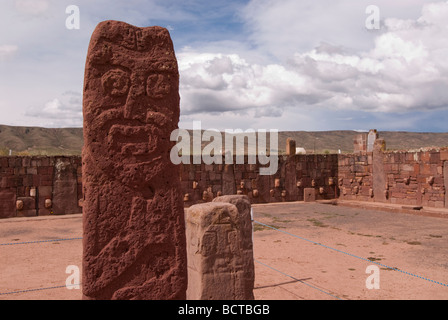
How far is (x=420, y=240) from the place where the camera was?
9.12m

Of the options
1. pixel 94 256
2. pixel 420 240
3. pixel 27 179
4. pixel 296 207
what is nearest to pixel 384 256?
pixel 420 240

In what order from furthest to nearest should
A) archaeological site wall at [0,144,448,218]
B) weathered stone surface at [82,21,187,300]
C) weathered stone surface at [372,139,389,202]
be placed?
weathered stone surface at [372,139,389,202] < archaeological site wall at [0,144,448,218] < weathered stone surface at [82,21,187,300]

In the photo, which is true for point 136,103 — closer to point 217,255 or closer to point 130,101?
point 130,101

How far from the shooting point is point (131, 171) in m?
Answer: 3.66

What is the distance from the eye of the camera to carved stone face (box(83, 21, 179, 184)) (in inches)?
142

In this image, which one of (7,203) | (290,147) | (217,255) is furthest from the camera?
(290,147)

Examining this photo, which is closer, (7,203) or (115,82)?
(115,82)

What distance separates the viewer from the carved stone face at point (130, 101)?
11.8 feet

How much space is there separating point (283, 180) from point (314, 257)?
9.07 metres

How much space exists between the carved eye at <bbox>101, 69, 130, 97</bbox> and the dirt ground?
3.13 m

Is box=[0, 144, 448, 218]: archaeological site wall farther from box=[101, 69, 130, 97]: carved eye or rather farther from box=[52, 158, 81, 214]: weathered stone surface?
box=[101, 69, 130, 97]: carved eye

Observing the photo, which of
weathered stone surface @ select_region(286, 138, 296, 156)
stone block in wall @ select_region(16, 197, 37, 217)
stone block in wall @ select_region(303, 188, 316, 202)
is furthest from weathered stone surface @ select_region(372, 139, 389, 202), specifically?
stone block in wall @ select_region(16, 197, 37, 217)

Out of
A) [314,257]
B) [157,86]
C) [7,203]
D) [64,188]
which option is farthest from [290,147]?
[157,86]

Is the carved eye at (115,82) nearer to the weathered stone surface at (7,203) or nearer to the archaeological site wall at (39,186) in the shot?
the archaeological site wall at (39,186)
